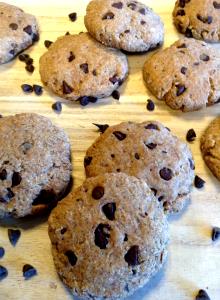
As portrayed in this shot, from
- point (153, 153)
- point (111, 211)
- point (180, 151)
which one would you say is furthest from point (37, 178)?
point (180, 151)

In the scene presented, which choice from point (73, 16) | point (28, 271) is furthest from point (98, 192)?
point (73, 16)

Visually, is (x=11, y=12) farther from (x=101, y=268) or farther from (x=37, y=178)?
(x=101, y=268)

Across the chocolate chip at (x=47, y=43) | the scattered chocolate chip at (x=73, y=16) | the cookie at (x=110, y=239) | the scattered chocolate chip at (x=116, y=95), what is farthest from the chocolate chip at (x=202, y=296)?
the scattered chocolate chip at (x=73, y=16)

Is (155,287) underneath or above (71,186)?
underneath

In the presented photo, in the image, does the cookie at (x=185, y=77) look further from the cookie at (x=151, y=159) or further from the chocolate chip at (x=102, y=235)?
the chocolate chip at (x=102, y=235)

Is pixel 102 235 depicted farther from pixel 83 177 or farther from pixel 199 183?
pixel 199 183

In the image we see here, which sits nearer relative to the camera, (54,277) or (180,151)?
(54,277)

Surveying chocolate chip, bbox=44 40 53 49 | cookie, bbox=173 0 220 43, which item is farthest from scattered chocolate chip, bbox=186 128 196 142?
chocolate chip, bbox=44 40 53 49
